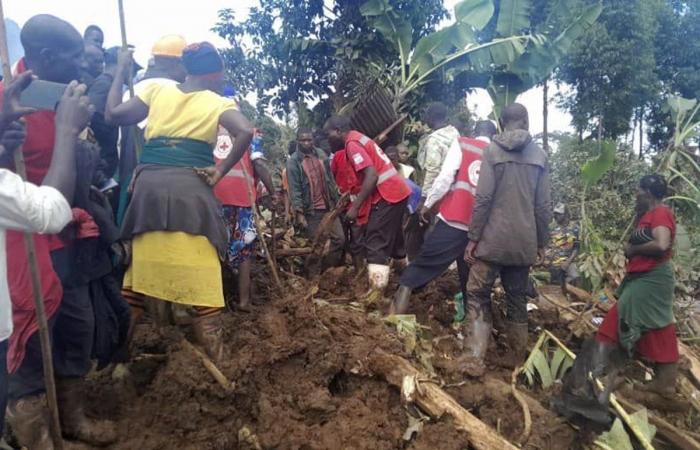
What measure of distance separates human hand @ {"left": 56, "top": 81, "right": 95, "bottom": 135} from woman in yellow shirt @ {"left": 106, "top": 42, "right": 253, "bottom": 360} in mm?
876

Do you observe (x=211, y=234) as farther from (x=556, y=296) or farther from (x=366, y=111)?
(x=556, y=296)

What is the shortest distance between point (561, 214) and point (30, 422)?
8.53 metres

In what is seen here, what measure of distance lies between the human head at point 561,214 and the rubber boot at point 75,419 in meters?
7.88

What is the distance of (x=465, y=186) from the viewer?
14.7 ft

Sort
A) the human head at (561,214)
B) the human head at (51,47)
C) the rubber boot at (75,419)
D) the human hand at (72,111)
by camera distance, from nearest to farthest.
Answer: the human hand at (72,111) < the human head at (51,47) < the rubber boot at (75,419) < the human head at (561,214)

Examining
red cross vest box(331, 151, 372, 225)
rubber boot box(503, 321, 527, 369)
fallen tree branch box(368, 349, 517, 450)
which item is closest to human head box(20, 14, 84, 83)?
fallen tree branch box(368, 349, 517, 450)

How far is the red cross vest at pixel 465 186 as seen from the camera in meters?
4.43

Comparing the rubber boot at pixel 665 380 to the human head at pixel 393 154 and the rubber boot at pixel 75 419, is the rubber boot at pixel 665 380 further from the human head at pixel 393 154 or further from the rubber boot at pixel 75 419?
the rubber boot at pixel 75 419

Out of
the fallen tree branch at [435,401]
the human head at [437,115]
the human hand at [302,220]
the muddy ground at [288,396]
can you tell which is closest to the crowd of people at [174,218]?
the muddy ground at [288,396]

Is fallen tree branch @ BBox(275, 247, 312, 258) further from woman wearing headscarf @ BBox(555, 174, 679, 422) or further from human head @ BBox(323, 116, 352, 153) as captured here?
woman wearing headscarf @ BBox(555, 174, 679, 422)

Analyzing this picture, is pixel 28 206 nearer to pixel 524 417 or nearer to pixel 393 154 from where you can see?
pixel 524 417

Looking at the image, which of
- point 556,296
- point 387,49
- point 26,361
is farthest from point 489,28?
point 26,361

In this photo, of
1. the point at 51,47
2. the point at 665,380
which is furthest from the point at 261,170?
the point at 665,380

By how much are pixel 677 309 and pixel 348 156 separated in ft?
11.6
